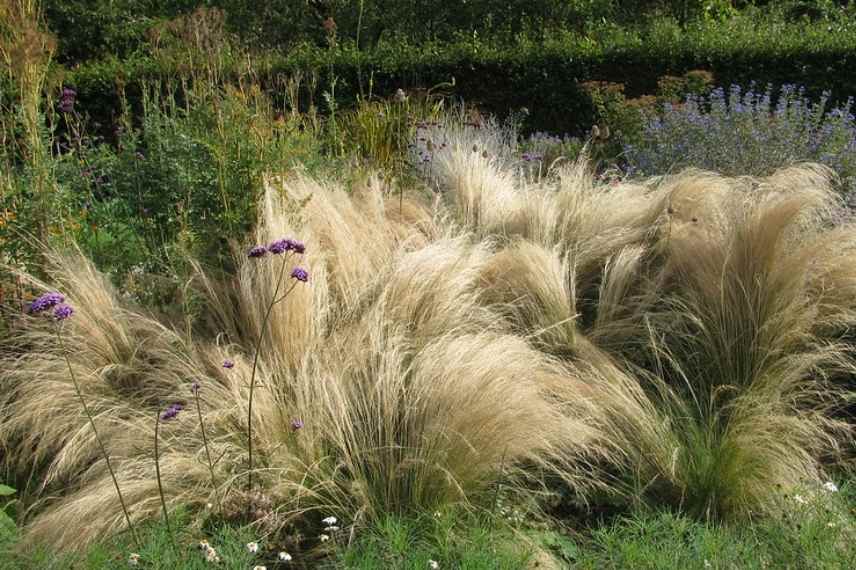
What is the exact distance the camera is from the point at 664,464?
3297 mm

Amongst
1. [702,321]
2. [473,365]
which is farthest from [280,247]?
[702,321]

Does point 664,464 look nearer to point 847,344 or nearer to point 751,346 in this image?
point 751,346

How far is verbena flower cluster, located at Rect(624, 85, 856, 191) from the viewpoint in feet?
19.7

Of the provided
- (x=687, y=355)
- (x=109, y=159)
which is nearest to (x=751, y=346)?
(x=687, y=355)

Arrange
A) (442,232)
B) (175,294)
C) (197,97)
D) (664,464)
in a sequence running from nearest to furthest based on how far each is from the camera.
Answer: (664,464), (175,294), (442,232), (197,97)

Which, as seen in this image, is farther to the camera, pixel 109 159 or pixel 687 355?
pixel 109 159

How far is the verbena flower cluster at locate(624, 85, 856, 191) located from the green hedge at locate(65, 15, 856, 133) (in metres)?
3.34

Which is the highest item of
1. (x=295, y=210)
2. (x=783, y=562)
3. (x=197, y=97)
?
(x=197, y=97)

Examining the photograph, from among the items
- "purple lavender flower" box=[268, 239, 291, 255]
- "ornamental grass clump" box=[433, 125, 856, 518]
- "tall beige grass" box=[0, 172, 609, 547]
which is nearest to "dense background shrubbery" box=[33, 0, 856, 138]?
"ornamental grass clump" box=[433, 125, 856, 518]

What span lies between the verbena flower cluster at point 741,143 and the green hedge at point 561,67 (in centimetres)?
334

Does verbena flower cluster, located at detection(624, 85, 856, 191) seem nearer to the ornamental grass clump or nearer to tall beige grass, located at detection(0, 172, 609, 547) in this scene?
the ornamental grass clump

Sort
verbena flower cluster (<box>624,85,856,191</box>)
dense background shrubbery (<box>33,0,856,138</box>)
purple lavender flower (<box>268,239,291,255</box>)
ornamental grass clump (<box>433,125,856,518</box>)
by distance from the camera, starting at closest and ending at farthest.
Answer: purple lavender flower (<box>268,239,291,255</box>) → ornamental grass clump (<box>433,125,856,518</box>) → verbena flower cluster (<box>624,85,856,191</box>) → dense background shrubbery (<box>33,0,856,138</box>)

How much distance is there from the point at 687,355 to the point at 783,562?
1.21 meters

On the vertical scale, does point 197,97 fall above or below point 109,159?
above
